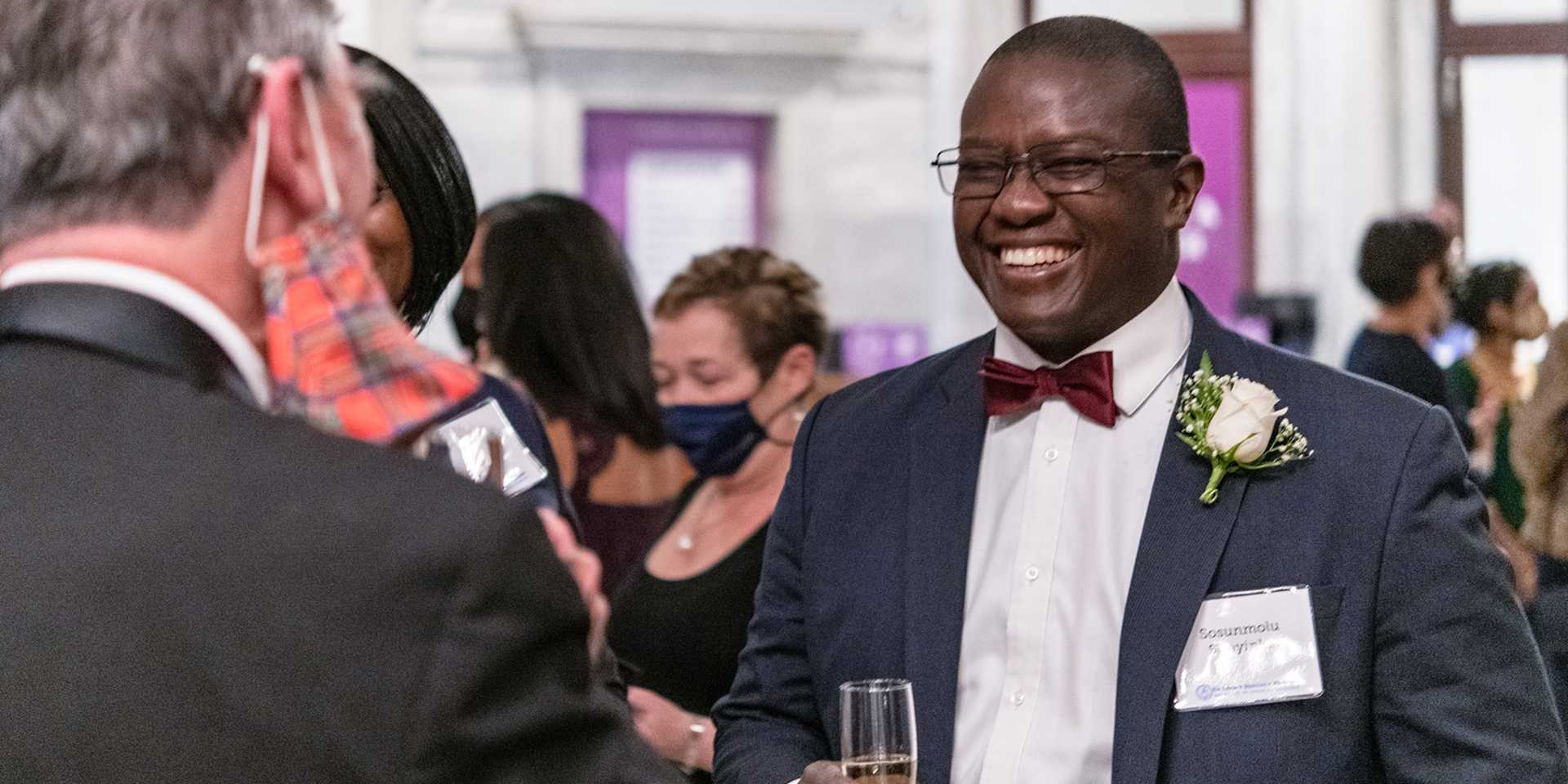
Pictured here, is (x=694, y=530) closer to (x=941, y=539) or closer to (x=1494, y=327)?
(x=941, y=539)

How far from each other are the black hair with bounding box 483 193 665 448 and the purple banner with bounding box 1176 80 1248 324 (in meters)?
5.76

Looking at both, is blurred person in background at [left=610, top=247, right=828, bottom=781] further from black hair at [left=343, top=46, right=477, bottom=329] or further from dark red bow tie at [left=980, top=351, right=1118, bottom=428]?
black hair at [left=343, top=46, right=477, bottom=329]

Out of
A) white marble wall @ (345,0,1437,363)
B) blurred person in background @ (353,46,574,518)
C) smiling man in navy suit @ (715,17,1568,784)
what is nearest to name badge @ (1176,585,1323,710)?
smiling man in navy suit @ (715,17,1568,784)

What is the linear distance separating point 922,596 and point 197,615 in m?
1.26

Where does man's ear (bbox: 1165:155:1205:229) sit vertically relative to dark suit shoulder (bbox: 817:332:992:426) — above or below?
above

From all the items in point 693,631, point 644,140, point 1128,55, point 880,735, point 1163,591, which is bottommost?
point 693,631

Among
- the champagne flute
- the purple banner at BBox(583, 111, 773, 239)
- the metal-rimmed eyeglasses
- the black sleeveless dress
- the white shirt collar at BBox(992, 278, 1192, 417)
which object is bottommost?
the black sleeveless dress

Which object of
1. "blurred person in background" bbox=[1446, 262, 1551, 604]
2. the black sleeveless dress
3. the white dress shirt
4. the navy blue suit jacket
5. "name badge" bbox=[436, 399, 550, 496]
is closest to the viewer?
"name badge" bbox=[436, 399, 550, 496]

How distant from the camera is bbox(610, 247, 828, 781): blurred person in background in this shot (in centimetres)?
311

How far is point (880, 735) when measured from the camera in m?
1.90

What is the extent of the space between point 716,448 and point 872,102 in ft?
20.0

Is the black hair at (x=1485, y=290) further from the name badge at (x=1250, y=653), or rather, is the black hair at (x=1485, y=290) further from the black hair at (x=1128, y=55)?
the name badge at (x=1250, y=653)

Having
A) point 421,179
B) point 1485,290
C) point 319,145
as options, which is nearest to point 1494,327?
point 1485,290

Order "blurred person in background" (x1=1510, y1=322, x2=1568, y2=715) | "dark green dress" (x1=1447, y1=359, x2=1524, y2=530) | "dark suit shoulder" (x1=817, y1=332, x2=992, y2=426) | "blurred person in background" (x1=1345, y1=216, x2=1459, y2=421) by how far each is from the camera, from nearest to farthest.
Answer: "dark suit shoulder" (x1=817, y1=332, x2=992, y2=426), "blurred person in background" (x1=1510, y1=322, x2=1568, y2=715), "dark green dress" (x1=1447, y1=359, x2=1524, y2=530), "blurred person in background" (x1=1345, y1=216, x2=1459, y2=421)
